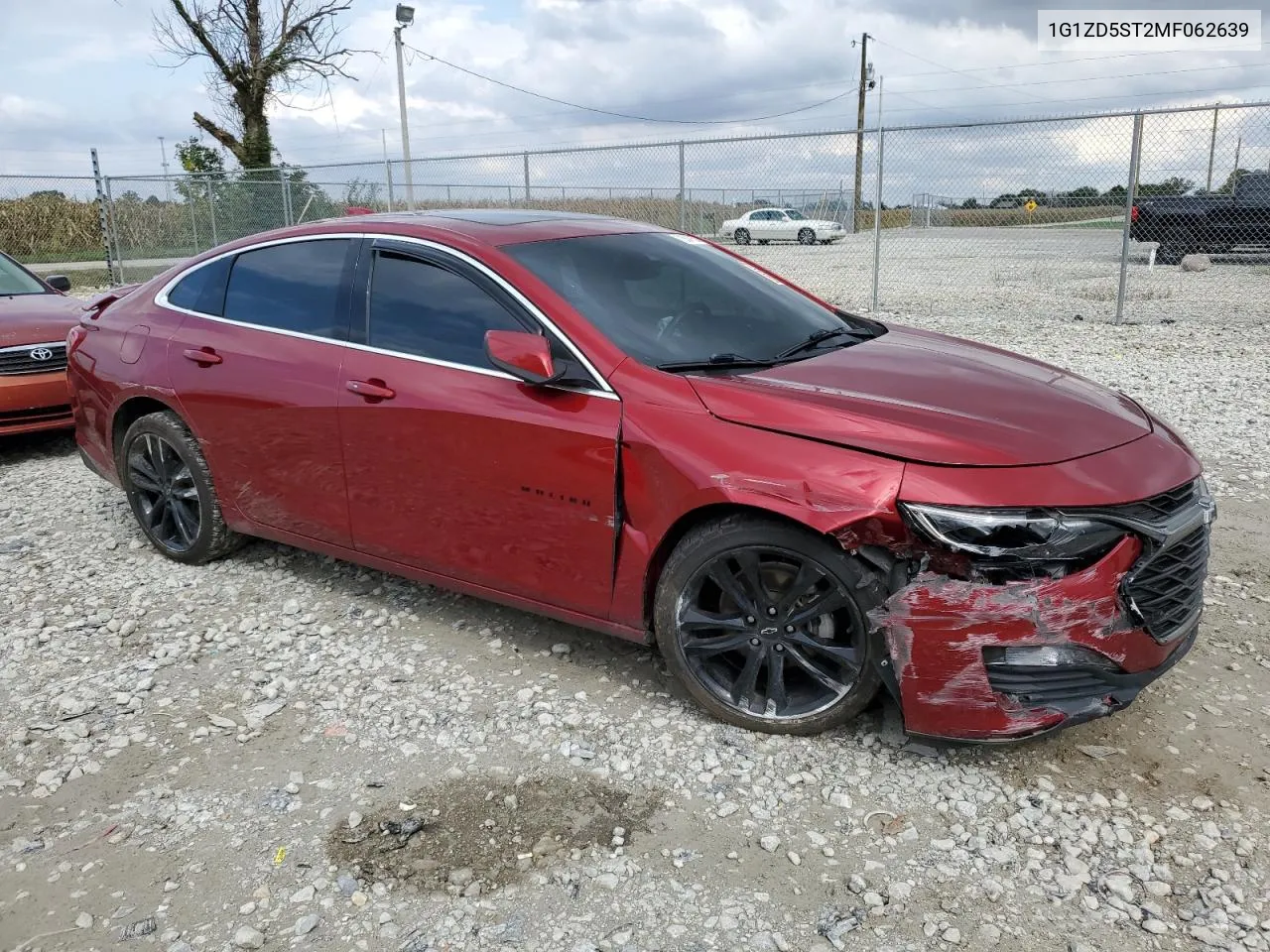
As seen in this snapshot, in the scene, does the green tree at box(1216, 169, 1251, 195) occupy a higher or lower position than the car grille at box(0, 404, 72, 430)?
higher

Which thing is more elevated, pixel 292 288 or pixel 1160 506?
pixel 292 288

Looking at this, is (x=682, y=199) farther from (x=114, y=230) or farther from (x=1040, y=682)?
(x=114, y=230)

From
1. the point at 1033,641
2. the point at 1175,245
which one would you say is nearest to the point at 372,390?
the point at 1033,641

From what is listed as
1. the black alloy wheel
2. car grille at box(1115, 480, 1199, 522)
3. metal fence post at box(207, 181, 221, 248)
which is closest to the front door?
the black alloy wheel

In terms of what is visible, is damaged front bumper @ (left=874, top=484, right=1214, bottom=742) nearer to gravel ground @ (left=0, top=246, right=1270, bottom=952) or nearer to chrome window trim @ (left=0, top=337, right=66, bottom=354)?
gravel ground @ (left=0, top=246, right=1270, bottom=952)

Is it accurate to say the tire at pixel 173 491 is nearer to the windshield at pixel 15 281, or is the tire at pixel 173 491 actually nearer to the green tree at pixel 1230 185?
the windshield at pixel 15 281

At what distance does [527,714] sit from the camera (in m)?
3.31

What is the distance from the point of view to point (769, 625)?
9.75ft

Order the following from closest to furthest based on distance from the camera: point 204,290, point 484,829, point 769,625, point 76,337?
point 484,829 < point 769,625 < point 204,290 < point 76,337

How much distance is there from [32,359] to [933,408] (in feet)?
21.1

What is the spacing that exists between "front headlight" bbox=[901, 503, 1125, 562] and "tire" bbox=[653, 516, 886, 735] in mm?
267

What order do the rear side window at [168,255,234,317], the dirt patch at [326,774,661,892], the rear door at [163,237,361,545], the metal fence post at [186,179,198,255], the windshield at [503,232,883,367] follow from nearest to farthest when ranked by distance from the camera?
the dirt patch at [326,774,661,892] → the windshield at [503,232,883,367] → the rear door at [163,237,361,545] → the rear side window at [168,255,234,317] → the metal fence post at [186,179,198,255]

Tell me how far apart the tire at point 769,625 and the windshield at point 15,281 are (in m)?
7.07

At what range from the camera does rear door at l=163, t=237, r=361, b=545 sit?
3861mm
